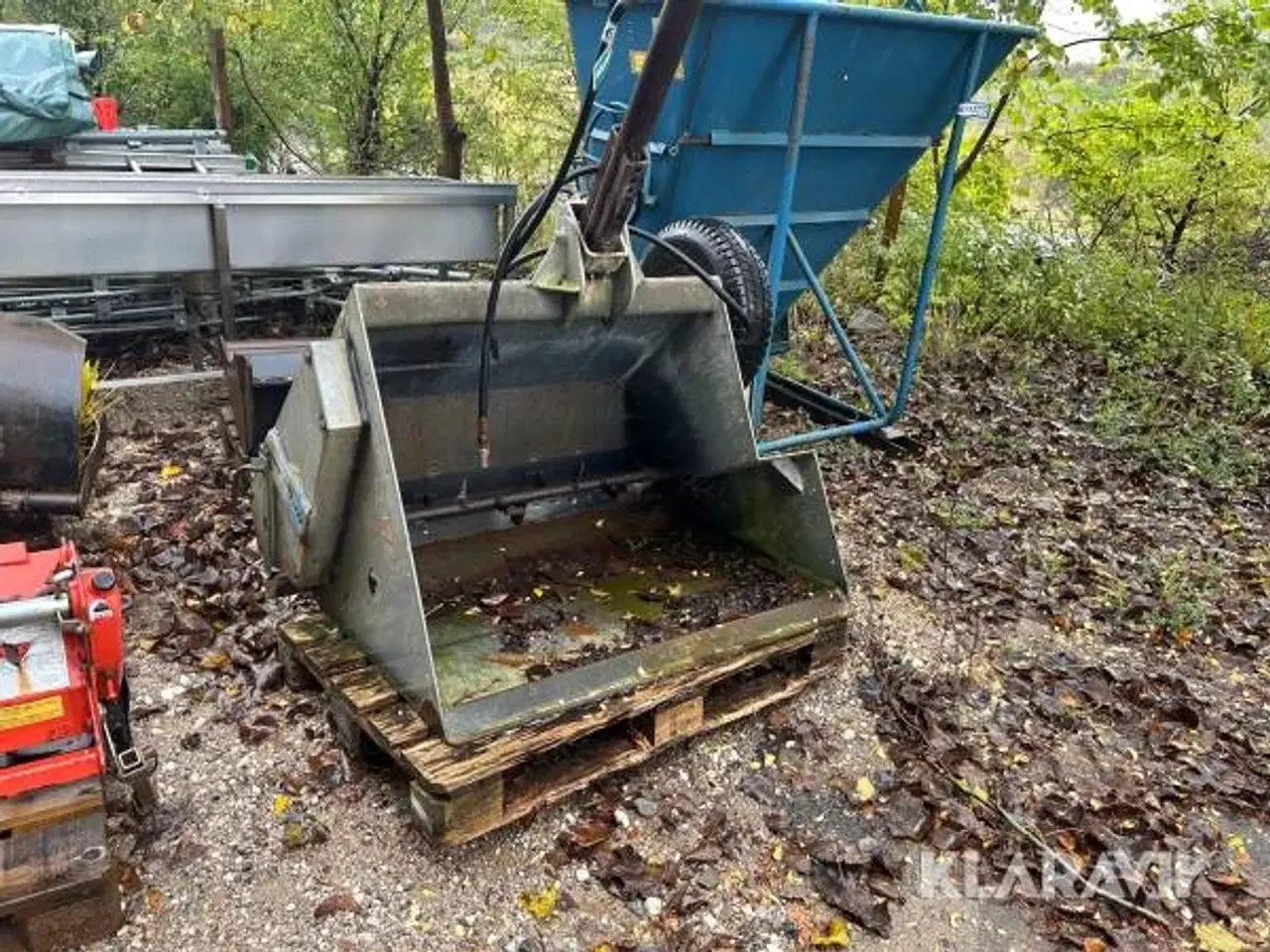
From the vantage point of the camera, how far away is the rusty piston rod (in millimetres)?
2277

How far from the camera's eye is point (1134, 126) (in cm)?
734

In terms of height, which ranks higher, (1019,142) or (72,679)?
(1019,142)

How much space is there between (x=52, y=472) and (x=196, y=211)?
5.44ft

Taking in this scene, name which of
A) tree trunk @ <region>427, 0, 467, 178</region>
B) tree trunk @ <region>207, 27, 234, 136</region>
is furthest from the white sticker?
tree trunk @ <region>207, 27, 234, 136</region>

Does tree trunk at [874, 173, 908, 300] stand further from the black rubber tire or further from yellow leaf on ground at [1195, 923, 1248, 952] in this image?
yellow leaf on ground at [1195, 923, 1248, 952]

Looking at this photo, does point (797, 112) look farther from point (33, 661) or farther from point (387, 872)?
point (33, 661)

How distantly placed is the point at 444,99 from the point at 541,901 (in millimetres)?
5406

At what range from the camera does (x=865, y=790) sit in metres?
2.57

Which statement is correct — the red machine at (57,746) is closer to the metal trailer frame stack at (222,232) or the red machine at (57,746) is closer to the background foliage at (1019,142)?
the metal trailer frame stack at (222,232)

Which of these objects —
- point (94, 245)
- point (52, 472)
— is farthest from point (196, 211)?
point (52, 472)

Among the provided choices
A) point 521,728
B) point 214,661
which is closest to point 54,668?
point 521,728

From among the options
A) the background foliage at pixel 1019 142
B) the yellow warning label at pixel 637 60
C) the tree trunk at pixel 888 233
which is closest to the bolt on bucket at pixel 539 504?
the yellow warning label at pixel 637 60

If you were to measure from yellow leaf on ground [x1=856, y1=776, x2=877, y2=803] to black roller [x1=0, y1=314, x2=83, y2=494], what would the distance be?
2471 millimetres

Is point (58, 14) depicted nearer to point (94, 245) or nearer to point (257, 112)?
point (257, 112)
